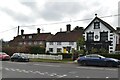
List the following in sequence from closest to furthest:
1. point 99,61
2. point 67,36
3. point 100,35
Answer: point 99,61 → point 100,35 → point 67,36

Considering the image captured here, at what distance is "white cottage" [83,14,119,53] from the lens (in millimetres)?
46350

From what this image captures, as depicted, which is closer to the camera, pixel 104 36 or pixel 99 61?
pixel 99 61

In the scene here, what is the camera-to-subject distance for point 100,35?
4794 cm

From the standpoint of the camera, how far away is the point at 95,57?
87.8ft

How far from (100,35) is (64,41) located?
11726mm

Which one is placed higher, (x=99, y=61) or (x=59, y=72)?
(x=99, y=61)

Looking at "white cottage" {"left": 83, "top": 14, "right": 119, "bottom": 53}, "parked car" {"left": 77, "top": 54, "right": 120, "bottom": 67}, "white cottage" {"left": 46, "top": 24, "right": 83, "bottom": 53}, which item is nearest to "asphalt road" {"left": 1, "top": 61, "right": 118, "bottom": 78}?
"parked car" {"left": 77, "top": 54, "right": 120, "bottom": 67}

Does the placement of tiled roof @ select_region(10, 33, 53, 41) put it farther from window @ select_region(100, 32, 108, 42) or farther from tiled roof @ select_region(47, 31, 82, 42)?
window @ select_region(100, 32, 108, 42)

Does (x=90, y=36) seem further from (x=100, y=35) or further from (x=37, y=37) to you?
(x=37, y=37)

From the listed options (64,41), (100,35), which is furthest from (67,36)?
(100,35)

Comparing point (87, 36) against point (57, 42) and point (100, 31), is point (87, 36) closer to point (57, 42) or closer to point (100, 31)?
point (100, 31)

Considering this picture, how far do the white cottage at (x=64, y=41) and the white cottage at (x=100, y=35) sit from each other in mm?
7507

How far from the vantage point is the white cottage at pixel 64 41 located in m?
56.3

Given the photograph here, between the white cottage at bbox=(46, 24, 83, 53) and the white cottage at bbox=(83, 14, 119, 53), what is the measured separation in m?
7.51
